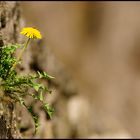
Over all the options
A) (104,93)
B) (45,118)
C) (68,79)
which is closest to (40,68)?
(45,118)

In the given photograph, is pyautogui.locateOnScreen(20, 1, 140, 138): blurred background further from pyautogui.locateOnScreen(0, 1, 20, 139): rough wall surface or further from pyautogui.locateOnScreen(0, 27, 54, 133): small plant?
pyautogui.locateOnScreen(0, 27, 54, 133): small plant

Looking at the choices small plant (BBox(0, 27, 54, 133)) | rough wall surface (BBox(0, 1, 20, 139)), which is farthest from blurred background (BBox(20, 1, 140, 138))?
small plant (BBox(0, 27, 54, 133))

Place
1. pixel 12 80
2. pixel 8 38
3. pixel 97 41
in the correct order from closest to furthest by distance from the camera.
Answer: pixel 12 80, pixel 8 38, pixel 97 41

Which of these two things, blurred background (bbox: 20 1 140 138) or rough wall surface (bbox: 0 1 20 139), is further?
blurred background (bbox: 20 1 140 138)

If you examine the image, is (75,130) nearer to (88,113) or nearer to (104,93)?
(88,113)

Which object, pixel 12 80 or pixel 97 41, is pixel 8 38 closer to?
pixel 12 80

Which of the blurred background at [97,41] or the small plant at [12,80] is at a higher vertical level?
the small plant at [12,80]

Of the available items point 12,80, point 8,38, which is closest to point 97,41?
point 8,38

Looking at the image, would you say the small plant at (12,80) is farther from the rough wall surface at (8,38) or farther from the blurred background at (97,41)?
the blurred background at (97,41)

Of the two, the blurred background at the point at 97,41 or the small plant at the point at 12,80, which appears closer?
the small plant at the point at 12,80

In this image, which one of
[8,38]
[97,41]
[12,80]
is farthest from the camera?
[97,41]

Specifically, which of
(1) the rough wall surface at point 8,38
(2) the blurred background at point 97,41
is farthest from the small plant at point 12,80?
(2) the blurred background at point 97,41
